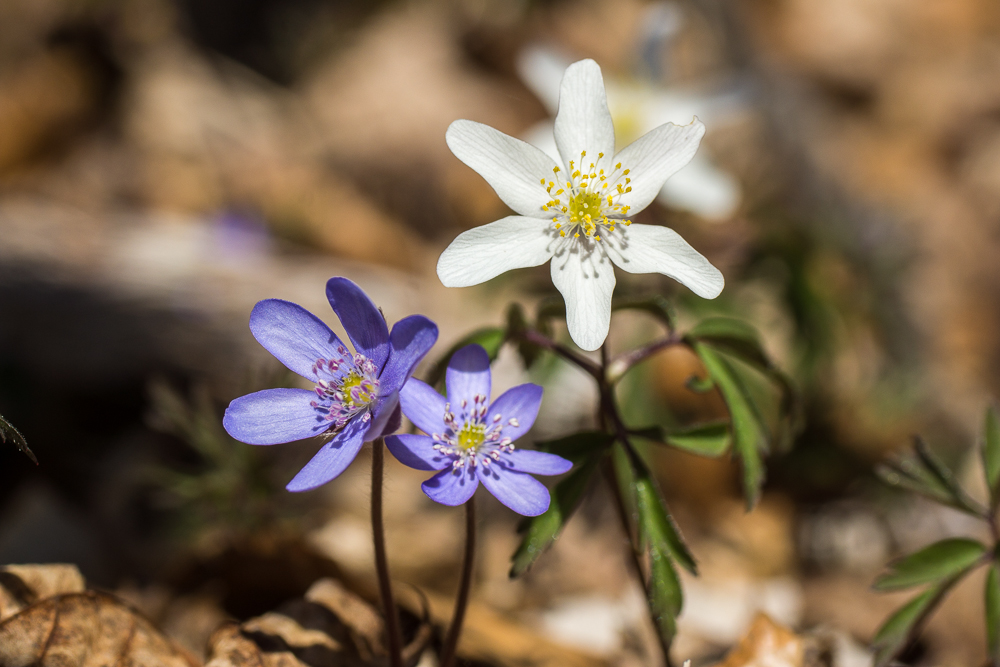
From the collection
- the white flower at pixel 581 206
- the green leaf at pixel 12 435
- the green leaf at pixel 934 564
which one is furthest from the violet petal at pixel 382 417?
the green leaf at pixel 934 564

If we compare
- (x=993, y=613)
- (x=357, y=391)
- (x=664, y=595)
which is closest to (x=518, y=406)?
(x=357, y=391)

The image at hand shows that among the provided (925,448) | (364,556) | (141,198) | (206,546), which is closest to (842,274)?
(925,448)

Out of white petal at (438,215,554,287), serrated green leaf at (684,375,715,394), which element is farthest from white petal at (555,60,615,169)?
serrated green leaf at (684,375,715,394)

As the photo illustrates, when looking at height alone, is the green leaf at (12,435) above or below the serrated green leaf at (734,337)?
below

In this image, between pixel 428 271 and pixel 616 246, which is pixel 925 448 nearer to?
pixel 616 246

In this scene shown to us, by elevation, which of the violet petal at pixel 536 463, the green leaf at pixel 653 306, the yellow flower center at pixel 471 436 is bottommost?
the violet petal at pixel 536 463

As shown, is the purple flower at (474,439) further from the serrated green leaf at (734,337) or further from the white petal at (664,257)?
the serrated green leaf at (734,337)

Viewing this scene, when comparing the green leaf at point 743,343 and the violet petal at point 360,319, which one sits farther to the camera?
the green leaf at point 743,343
